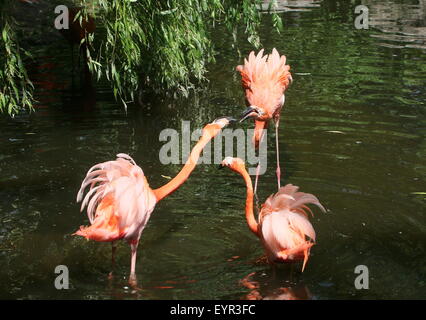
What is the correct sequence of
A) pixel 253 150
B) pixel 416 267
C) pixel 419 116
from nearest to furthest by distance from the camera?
pixel 416 267
pixel 253 150
pixel 419 116

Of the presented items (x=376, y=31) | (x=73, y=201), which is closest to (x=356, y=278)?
(x=73, y=201)

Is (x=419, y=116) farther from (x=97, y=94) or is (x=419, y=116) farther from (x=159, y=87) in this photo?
(x=97, y=94)

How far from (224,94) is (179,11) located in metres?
2.13

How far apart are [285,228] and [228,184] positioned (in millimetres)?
1790

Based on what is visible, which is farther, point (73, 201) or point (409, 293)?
point (73, 201)

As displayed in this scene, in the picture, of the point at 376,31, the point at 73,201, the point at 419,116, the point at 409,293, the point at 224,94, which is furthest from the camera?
the point at 376,31

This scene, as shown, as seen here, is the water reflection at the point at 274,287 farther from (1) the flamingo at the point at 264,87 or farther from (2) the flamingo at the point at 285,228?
(1) the flamingo at the point at 264,87

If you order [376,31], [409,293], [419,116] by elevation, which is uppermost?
[376,31]

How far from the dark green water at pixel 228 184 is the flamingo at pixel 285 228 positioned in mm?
236

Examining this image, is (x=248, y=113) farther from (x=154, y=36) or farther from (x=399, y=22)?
(x=399, y=22)

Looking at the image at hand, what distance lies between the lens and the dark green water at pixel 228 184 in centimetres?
468

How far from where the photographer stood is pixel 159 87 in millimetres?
8703

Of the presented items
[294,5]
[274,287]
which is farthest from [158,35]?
[294,5]

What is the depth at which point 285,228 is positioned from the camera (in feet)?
15.1
